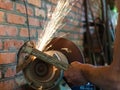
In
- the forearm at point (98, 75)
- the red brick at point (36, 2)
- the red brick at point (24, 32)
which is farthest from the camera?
the red brick at point (36, 2)

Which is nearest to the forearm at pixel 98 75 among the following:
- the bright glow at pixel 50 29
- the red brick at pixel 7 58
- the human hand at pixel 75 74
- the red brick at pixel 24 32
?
the human hand at pixel 75 74

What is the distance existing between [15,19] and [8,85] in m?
0.42

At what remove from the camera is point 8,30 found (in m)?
1.57

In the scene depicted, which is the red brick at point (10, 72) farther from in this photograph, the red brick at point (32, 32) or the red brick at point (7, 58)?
the red brick at point (32, 32)

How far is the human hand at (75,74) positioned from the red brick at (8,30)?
0.48 metres

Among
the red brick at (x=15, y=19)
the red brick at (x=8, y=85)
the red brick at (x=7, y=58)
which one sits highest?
the red brick at (x=15, y=19)

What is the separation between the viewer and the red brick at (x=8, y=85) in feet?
4.94

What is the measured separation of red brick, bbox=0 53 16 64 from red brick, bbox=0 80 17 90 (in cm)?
12

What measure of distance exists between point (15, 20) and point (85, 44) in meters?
1.67

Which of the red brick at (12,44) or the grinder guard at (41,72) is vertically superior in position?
the red brick at (12,44)

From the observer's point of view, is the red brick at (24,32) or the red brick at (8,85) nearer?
the red brick at (8,85)

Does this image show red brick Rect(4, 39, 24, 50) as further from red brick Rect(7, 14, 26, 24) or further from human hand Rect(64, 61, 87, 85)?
human hand Rect(64, 61, 87, 85)

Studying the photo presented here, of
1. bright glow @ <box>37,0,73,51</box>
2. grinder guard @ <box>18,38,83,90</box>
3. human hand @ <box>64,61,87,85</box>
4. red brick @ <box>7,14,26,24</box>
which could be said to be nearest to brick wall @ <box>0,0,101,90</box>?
red brick @ <box>7,14,26,24</box>

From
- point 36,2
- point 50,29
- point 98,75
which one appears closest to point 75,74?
point 98,75
